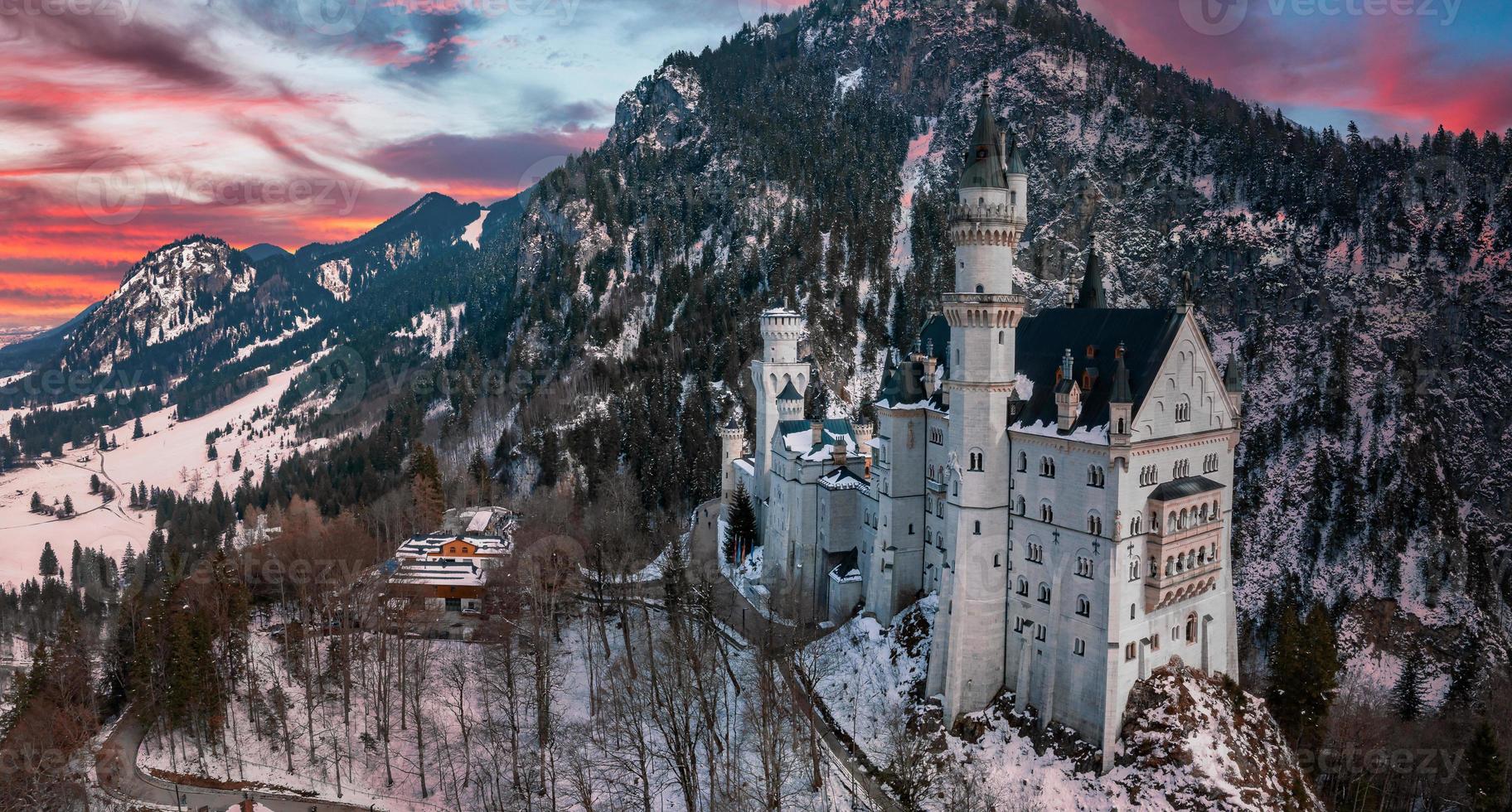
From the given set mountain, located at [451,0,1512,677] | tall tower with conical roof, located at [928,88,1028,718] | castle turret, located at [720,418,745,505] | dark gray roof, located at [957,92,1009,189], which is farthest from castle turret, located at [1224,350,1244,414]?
castle turret, located at [720,418,745,505]

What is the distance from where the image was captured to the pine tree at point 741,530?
78000mm

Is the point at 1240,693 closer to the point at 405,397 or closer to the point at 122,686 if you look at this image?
the point at 122,686

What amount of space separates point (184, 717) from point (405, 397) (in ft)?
398

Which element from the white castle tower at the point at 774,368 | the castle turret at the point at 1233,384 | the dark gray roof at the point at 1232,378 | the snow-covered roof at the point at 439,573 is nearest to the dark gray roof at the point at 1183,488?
the castle turret at the point at 1233,384

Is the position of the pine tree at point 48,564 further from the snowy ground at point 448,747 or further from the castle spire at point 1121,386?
the castle spire at point 1121,386

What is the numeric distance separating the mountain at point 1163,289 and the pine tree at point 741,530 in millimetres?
32259

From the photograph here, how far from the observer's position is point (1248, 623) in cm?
8969

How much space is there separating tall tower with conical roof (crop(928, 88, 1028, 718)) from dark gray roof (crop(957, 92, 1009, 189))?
0.07 metres

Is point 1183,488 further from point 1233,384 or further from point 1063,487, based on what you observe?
point 1233,384

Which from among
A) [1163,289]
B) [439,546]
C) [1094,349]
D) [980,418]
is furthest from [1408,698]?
[1163,289]

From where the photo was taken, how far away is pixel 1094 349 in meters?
45.3

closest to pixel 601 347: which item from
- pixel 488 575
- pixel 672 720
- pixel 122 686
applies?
pixel 488 575

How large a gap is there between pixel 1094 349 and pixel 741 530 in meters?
41.5

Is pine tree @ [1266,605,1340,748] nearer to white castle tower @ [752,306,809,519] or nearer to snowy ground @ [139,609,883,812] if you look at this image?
snowy ground @ [139,609,883,812]
